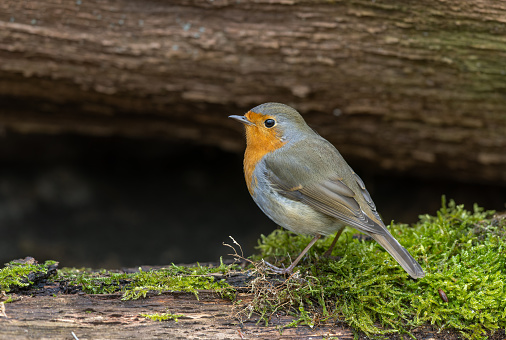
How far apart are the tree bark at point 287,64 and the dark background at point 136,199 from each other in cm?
96

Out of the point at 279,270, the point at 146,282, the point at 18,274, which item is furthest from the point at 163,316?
the point at 18,274

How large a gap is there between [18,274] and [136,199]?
318cm

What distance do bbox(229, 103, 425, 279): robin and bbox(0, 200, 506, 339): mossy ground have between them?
0.24 meters

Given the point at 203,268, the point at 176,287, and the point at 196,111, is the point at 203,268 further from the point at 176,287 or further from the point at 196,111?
the point at 196,111

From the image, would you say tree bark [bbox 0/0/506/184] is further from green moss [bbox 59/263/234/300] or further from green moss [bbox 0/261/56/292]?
green moss [bbox 0/261/56/292]

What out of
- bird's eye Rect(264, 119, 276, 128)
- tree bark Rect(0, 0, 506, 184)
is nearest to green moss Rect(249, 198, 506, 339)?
bird's eye Rect(264, 119, 276, 128)

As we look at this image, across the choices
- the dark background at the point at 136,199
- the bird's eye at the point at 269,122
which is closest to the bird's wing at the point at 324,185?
the bird's eye at the point at 269,122

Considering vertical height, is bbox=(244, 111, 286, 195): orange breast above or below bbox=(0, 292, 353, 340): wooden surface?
above

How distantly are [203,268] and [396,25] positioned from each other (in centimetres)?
283

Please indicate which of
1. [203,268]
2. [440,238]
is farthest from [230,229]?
[440,238]

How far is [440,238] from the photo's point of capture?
13.6 ft

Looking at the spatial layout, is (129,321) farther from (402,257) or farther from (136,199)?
(136,199)

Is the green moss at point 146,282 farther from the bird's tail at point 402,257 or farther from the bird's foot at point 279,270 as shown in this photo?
the bird's tail at point 402,257

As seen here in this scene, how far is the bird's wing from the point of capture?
3.61 metres
